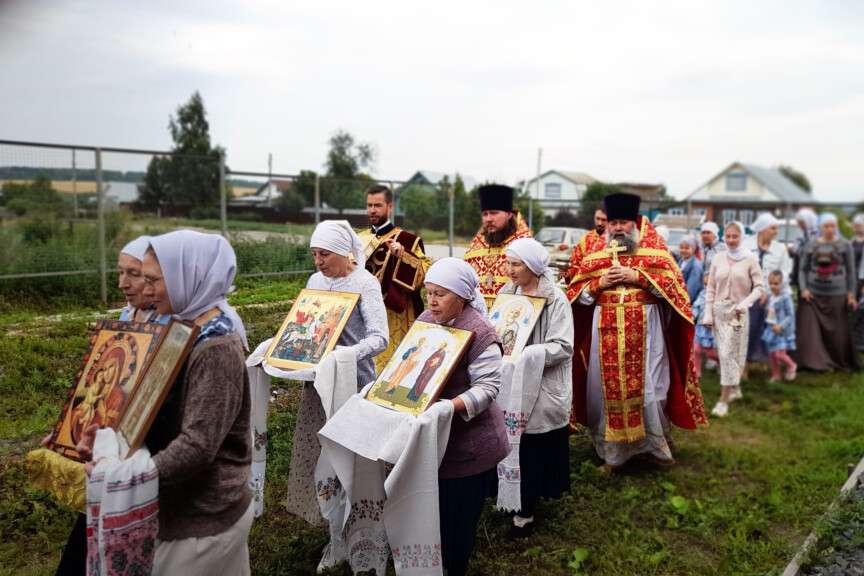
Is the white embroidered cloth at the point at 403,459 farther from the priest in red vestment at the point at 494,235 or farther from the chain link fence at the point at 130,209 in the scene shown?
the chain link fence at the point at 130,209

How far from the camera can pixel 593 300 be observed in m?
5.88

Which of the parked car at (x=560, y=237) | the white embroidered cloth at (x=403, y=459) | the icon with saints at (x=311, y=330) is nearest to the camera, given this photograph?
the white embroidered cloth at (x=403, y=459)

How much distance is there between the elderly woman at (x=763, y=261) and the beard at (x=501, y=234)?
4635 mm

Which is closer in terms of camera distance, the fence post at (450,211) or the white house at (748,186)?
the fence post at (450,211)

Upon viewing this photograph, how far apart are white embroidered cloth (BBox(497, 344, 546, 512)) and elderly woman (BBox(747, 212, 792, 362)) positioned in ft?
18.7

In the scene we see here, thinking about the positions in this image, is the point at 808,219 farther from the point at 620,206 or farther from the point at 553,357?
the point at 553,357

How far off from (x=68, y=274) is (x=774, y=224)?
28.7ft

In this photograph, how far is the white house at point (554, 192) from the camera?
15730mm

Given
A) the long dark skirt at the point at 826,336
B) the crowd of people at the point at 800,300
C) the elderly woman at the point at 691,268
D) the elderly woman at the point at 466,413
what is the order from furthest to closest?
the long dark skirt at the point at 826,336 → the elderly woman at the point at 691,268 → the crowd of people at the point at 800,300 → the elderly woman at the point at 466,413

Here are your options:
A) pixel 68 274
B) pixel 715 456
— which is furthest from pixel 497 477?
pixel 68 274

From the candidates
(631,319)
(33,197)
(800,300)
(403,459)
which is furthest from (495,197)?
(800,300)

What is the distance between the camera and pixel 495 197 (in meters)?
5.86

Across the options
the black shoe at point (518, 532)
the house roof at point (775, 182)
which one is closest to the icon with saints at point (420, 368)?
the black shoe at point (518, 532)

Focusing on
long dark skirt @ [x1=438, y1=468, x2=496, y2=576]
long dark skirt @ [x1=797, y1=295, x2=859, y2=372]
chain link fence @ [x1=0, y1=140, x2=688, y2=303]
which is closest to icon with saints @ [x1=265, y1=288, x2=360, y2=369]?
long dark skirt @ [x1=438, y1=468, x2=496, y2=576]
